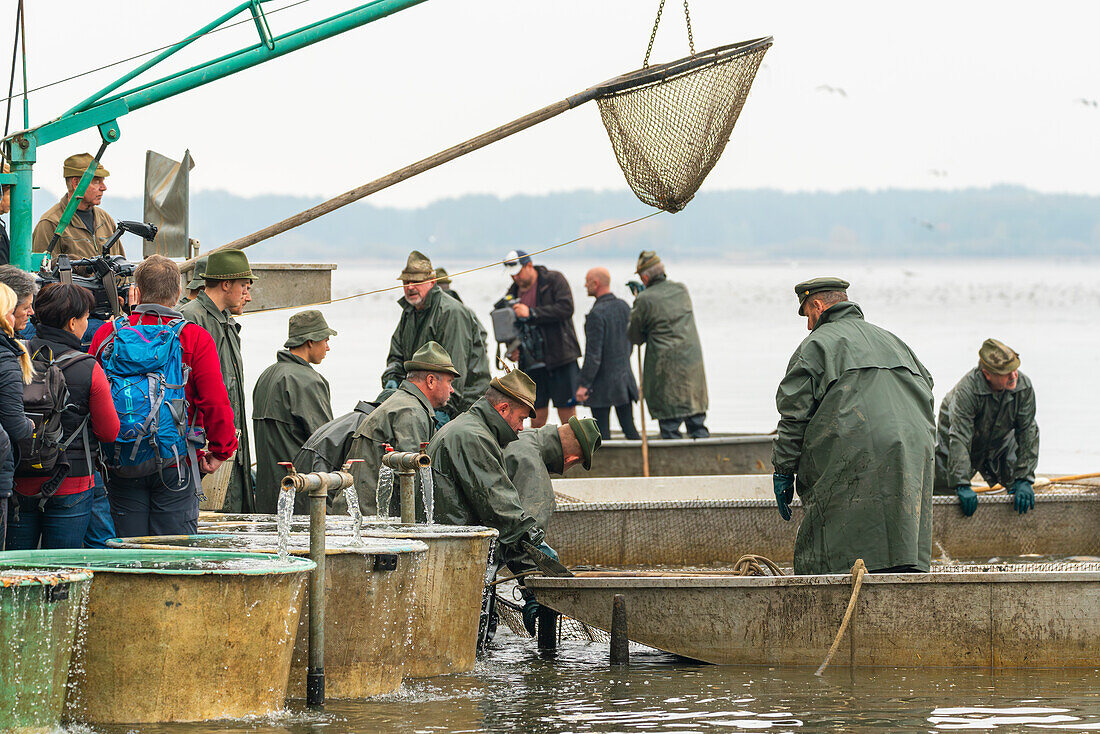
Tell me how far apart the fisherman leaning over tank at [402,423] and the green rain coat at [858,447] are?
188 centimetres

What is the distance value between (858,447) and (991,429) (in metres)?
3.93

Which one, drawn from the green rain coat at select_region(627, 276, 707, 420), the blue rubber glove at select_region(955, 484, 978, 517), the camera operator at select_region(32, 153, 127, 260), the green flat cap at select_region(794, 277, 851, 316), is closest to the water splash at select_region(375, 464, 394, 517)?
the green flat cap at select_region(794, 277, 851, 316)

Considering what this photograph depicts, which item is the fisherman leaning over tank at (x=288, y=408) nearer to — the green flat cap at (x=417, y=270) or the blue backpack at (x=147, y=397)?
the green flat cap at (x=417, y=270)

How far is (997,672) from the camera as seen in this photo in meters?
7.65

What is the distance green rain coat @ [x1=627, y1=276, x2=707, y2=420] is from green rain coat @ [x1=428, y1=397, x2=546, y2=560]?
21.5 ft

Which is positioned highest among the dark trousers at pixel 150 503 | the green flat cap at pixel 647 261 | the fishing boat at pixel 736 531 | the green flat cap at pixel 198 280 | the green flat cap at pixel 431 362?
the green flat cap at pixel 647 261

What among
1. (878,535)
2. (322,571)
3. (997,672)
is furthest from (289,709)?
(997,672)

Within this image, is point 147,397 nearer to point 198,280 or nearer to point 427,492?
point 427,492

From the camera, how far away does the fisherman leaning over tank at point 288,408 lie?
30.8ft

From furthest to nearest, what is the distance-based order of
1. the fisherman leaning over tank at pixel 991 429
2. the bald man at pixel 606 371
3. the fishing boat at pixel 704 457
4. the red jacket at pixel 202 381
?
the bald man at pixel 606 371 < the fishing boat at pixel 704 457 < the fisherman leaning over tank at pixel 991 429 < the red jacket at pixel 202 381

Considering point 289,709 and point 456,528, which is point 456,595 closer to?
point 456,528

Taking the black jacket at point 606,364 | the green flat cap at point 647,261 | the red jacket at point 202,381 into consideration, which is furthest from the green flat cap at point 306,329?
the black jacket at point 606,364

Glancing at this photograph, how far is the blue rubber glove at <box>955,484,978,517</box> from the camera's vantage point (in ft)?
36.8

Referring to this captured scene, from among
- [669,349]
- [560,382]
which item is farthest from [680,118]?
[560,382]
